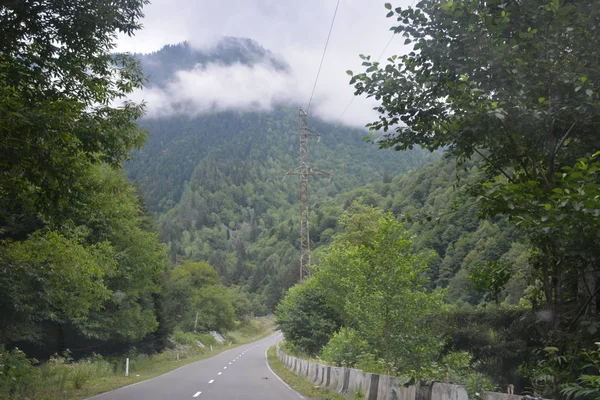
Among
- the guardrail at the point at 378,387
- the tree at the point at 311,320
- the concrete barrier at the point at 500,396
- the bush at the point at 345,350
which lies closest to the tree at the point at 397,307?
the guardrail at the point at 378,387

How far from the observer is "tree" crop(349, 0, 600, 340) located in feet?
18.6

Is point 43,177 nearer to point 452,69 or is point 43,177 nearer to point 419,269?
point 452,69

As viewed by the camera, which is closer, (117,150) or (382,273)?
(117,150)

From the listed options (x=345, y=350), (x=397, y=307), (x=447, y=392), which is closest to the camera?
(x=447, y=392)

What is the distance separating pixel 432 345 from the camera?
1473cm

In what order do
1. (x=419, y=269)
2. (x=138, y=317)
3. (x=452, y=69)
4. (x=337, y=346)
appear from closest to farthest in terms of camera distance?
(x=452, y=69)
(x=419, y=269)
(x=337, y=346)
(x=138, y=317)

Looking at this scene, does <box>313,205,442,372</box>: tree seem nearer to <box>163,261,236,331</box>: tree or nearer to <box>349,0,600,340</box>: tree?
<box>349,0,600,340</box>: tree

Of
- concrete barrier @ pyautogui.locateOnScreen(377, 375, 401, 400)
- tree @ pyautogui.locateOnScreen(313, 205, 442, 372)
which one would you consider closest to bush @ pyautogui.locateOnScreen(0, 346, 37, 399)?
concrete barrier @ pyautogui.locateOnScreen(377, 375, 401, 400)

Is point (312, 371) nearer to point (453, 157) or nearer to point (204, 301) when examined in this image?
point (453, 157)

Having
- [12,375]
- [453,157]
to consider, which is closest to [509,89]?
[453,157]

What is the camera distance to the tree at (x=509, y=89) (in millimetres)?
5672

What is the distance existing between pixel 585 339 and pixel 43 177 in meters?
7.78

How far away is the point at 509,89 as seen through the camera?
19.9 feet

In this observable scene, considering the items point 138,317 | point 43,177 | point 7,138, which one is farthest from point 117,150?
point 138,317
